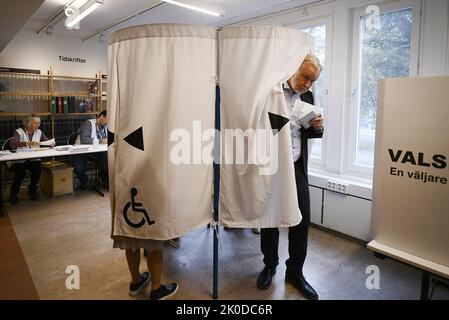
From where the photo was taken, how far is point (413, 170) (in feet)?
5.29

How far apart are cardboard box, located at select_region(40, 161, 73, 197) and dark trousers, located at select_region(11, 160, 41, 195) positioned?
0.16 meters

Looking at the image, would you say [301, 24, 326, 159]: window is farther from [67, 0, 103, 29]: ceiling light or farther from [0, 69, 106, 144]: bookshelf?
[0, 69, 106, 144]: bookshelf

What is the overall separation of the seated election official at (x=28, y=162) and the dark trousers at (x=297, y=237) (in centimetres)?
364

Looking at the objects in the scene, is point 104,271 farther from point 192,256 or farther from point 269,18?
point 269,18

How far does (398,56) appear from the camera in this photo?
3000 mm

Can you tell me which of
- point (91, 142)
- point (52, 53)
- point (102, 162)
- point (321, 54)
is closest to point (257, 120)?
point (321, 54)

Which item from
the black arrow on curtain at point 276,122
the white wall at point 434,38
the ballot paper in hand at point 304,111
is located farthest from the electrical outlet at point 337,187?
the black arrow on curtain at point 276,122

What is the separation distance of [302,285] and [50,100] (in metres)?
5.21

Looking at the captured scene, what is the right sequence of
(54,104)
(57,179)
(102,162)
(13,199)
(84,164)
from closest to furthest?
(13,199)
(57,179)
(102,162)
(84,164)
(54,104)

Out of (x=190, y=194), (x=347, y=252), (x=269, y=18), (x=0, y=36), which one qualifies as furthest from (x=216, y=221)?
(x=0, y=36)

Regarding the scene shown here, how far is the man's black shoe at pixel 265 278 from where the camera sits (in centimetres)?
237

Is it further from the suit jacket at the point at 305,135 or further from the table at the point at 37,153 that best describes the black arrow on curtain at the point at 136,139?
the table at the point at 37,153

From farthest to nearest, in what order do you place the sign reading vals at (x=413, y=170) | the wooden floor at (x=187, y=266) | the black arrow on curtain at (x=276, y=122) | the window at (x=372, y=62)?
the window at (x=372, y=62)
the wooden floor at (x=187, y=266)
the black arrow on curtain at (x=276, y=122)
the sign reading vals at (x=413, y=170)

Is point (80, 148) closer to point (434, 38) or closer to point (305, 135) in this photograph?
point (305, 135)
